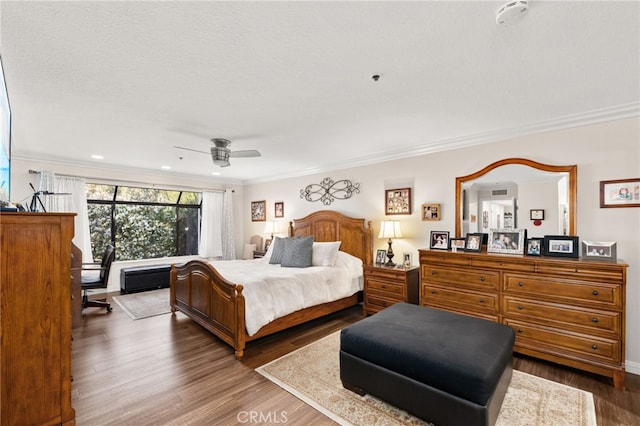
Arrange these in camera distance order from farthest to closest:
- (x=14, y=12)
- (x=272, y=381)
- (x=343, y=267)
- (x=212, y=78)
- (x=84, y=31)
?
(x=343, y=267)
(x=272, y=381)
(x=212, y=78)
(x=84, y=31)
(x=14, y=12)

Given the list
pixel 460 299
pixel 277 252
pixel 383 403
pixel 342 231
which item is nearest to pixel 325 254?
pixel 342 231

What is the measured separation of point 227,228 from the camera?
7027 millimetres

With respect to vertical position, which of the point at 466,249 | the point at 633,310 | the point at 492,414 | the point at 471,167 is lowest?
the point at 492,414

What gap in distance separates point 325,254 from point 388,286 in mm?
1066

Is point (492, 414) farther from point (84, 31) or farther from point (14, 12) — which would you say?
point (14, 12)

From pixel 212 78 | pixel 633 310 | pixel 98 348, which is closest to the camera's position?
pixel 212 78

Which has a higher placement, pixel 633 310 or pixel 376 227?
pixel 376 227

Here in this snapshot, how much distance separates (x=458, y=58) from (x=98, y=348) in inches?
172

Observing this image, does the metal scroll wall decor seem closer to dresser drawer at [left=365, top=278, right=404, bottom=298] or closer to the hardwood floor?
dresser drawer at [left=365, top=278, right=404, bottom=298]

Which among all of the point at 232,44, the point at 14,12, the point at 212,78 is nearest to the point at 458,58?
the point at 232,44

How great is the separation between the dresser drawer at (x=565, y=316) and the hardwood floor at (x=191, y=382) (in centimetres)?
45

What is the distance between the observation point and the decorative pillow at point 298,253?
14.1 feet

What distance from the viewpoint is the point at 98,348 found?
10.3 ft

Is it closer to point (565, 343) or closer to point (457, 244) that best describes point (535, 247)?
point (457, 244)
